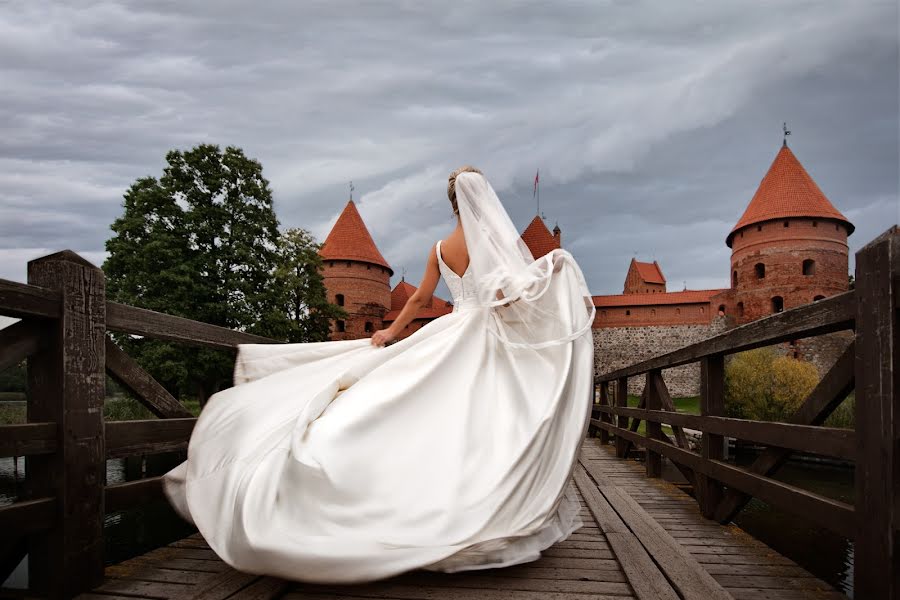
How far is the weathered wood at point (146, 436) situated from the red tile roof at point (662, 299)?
3098 centimetres

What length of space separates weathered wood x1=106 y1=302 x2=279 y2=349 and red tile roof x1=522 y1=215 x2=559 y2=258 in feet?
83.3

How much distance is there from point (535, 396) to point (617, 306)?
32774 mm

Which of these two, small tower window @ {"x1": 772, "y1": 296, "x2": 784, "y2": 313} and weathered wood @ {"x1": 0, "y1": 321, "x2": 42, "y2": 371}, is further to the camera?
small tower window @ {"x1": 772, "y1": 296, "x2": 784, "y2": 313}

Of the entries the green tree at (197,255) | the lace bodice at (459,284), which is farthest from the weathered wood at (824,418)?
the green tree at (197,255)

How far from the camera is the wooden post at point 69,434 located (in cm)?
217

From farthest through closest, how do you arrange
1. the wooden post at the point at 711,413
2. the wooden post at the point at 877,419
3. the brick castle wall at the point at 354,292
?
the brick castle wall at the point at 354,292, the wooden post at the point at 711,413, the wooden post at the point at 877,419

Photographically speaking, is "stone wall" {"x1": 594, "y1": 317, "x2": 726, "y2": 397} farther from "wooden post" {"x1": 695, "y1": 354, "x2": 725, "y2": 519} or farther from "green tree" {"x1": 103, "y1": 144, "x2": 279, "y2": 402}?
"wooden post" {"x1": 695, "y1": 354, "x2": 725, "y2": 519}

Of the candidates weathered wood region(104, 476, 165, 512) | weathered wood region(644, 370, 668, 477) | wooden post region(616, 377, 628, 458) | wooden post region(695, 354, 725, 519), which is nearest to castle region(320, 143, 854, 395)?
wooden post region(616, 377, 628, 458)

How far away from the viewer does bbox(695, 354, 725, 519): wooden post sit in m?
3.53

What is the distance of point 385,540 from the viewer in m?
2.16

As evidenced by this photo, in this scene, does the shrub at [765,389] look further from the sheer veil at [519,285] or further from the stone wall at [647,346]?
the sheer veil at [519,285]

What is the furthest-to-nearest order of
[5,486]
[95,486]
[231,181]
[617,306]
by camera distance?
[617,306]
[231,181]
[5,486]
[95,486]

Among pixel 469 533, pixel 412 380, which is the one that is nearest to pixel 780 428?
pixel 469 533

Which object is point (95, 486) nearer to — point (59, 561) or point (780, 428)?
point (59, 561)
